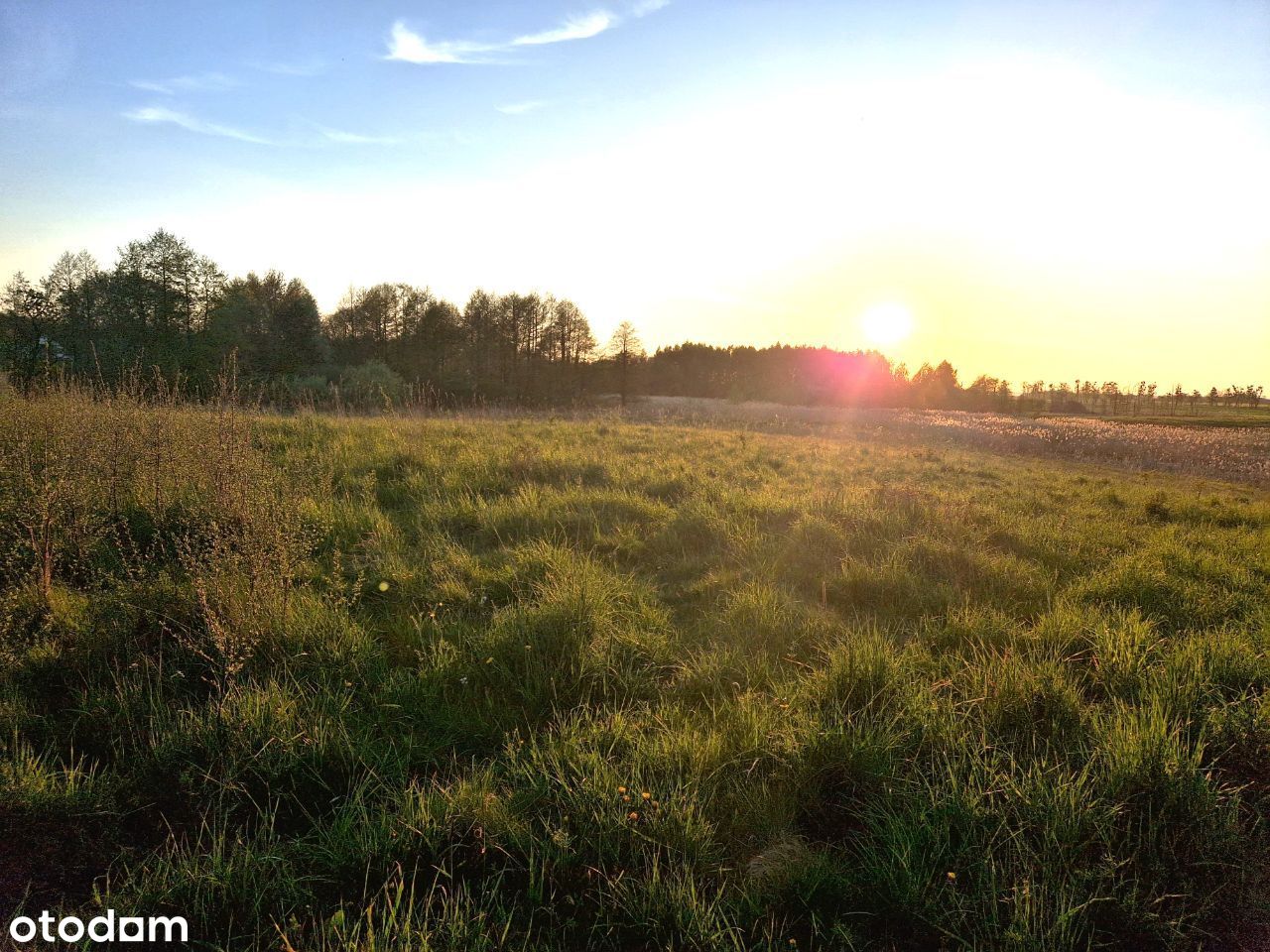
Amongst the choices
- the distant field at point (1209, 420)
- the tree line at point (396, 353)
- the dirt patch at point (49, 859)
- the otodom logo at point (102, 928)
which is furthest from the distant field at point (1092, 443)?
the distant field at point (1209, 420)

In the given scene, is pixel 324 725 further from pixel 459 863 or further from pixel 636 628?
pixel 636 628

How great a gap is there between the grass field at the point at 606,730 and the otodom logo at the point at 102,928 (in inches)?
2.1

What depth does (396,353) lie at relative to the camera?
47.1 m

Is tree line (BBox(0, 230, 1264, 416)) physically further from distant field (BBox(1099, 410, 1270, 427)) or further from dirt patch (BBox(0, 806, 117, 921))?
distant field (BBox(1099, 410, 1270, 427))

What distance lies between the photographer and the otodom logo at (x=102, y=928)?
5.71 feet

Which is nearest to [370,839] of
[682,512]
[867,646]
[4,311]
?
[867,646]

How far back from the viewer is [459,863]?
1.99m

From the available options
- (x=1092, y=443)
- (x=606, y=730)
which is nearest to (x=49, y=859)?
(x=606, y=730)

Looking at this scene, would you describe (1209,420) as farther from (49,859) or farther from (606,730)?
(49,859)

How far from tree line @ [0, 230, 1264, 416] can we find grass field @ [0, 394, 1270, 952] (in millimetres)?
2499

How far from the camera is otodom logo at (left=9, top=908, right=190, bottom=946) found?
1740 millimetres

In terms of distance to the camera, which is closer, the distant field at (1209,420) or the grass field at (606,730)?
the grass field at (606,730)

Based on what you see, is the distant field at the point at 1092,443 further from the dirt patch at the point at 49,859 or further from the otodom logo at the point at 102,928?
the otodom logo at the point at 102,928

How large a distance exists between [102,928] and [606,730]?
176cm
